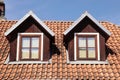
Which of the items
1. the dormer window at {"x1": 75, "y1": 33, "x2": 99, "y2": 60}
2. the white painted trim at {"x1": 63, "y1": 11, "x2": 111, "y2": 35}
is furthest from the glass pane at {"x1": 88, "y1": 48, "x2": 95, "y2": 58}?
the white painted trim at {"x1": 63, "y1": 11, "x2": 111, "y2": 35}

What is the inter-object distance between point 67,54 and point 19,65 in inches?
92.1

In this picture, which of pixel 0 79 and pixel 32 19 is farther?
pixel 32 19

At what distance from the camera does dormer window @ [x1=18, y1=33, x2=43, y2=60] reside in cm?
1592

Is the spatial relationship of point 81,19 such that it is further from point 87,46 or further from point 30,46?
point 30,46

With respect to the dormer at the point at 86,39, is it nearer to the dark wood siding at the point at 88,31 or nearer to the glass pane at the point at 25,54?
the dark wood siding at the point at 88,31

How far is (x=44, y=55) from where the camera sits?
1602 centimetres

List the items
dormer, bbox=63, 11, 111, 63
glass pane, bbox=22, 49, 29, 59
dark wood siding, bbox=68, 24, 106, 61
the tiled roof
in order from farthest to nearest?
dark wood siding, bbox=68, 24, 106, 61
dormer, bbox=63, 11, 111, 63
glass pane, bbox=22, 49, 29, 59
the tiled roof

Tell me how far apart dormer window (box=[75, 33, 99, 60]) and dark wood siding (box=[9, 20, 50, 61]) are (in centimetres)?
137


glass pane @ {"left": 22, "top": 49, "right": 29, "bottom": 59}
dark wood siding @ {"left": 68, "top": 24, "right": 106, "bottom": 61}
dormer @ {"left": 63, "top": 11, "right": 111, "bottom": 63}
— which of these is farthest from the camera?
dark wood siding @ {"left": 68, "top": 24, "right": 106, "bottom": 61}

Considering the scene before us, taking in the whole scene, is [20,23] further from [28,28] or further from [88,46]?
[88,46]

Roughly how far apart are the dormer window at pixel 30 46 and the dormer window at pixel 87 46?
1.71 m

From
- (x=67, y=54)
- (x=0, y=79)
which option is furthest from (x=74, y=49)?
(x=0, y=79)

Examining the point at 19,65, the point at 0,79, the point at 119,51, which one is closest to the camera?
the point at 0,79

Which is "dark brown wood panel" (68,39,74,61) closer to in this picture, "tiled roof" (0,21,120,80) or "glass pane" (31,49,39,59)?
"tiled roof" (0,21,120,80)
